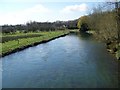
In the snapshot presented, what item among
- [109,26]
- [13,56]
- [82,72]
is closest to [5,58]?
[13,56]

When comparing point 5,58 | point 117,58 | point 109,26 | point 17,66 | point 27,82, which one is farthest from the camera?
point 109,26

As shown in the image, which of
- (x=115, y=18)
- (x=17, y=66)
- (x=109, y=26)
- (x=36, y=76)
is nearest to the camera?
(x=36, y=76)

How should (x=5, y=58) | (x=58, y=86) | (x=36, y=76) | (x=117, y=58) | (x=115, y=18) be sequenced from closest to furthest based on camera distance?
(x=58, y=86), (x=36, y=76), (x=117, y=58), (x=5, y=58), (x=115, y=18)

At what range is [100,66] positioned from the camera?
25.7 m

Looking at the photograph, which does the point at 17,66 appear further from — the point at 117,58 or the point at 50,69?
the point at 117,58

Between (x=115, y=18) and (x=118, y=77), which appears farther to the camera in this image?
(x=115, y=18)

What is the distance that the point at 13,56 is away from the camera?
32.1 m

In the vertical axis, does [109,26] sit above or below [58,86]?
above

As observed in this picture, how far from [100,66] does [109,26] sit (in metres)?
14.8

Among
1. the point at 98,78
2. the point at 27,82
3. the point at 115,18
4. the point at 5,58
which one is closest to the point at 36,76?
the point at 27,82

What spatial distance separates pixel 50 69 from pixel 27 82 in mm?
5070

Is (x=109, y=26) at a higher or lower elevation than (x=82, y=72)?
higher

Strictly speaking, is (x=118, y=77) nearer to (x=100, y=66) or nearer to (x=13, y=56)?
(x=100, y=66)

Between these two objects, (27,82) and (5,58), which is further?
(5,58)
